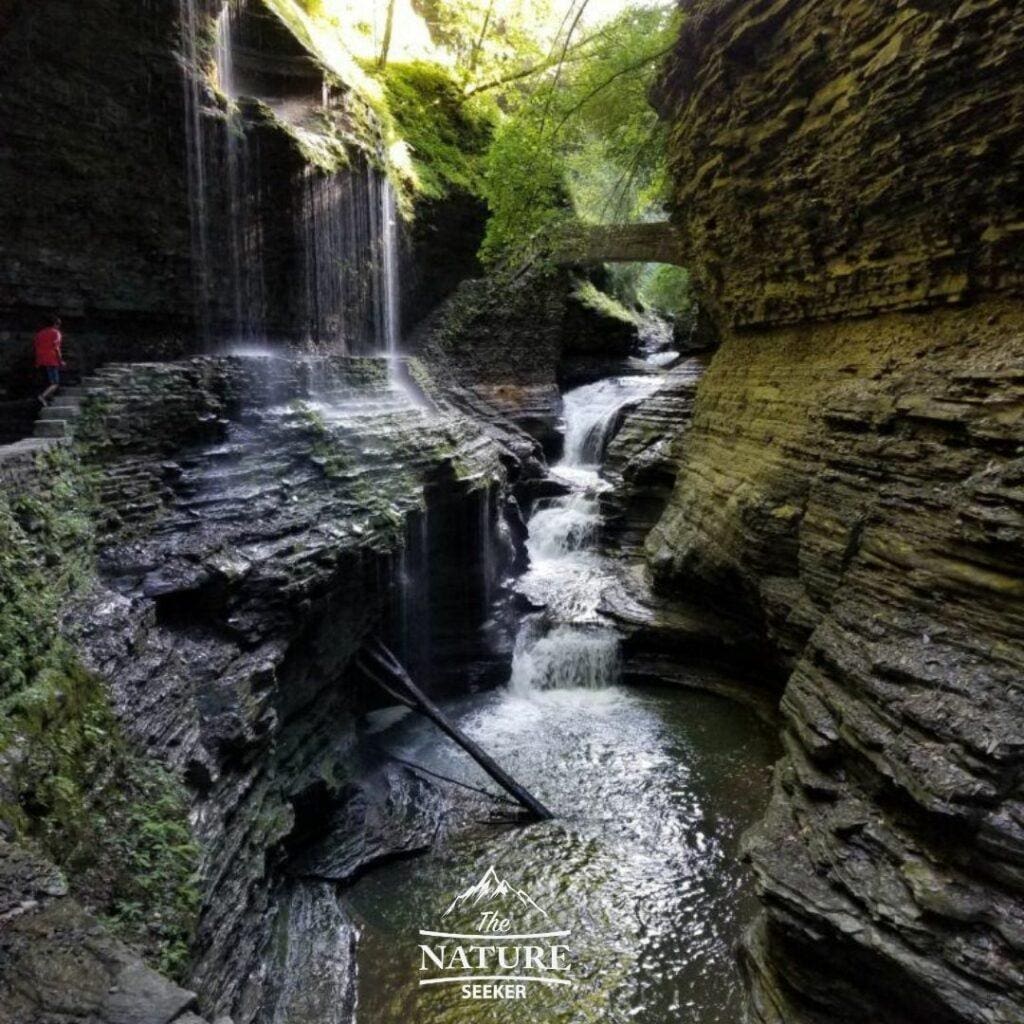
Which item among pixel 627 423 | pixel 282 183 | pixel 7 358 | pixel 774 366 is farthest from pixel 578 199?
pixel 7 358

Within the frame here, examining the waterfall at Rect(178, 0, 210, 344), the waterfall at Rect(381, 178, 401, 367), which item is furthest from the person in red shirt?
the waterfall at Rect(381, 178, 401, 367)

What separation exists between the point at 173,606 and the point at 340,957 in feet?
13.4

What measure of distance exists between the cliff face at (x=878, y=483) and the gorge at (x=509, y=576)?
0.04 metres

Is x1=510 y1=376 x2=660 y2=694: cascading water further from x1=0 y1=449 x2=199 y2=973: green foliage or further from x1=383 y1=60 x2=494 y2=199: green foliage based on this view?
x1=383 y1=60 x2=494 y2=199: green foliage

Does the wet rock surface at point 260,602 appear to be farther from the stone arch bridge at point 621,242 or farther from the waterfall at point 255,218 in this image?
the stone arch bridge at point 621,242

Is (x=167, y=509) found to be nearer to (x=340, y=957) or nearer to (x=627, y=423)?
(x=340, y=957)

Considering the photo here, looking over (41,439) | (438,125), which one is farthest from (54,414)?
(438,125)

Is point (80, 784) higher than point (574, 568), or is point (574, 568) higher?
point (80, 784)

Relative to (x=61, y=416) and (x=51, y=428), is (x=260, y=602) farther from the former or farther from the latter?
(x=61, y=416)

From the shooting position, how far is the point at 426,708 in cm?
958

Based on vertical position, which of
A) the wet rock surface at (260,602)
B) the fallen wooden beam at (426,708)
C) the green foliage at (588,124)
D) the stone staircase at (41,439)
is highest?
the green foliage at (588,124)

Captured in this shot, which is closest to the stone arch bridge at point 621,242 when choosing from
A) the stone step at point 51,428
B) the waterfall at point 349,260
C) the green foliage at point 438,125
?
the green foliage at point 438,125

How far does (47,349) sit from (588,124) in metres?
13.5

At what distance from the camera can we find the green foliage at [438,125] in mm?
21984
